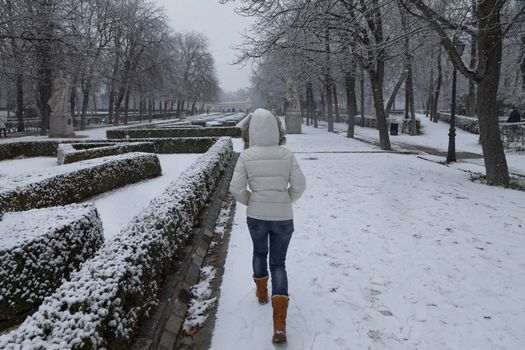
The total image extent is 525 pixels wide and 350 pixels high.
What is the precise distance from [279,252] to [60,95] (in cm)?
2363

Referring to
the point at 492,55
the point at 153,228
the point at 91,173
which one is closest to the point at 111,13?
the point at 91,173

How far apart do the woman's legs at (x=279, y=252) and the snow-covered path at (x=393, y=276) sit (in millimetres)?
466

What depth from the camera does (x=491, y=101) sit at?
28.8 ft

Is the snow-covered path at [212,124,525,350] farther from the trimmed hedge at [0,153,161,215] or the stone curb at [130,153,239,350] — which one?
the trimmed hedge at [0,153,161,215]

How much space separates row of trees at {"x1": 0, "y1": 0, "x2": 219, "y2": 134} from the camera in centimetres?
1405

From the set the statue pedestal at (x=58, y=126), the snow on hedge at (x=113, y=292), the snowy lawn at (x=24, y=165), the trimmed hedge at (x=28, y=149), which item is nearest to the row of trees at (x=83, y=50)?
the statue pedestal at (x=58, y=126)

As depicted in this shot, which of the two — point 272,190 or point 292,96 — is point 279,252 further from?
point 292,96

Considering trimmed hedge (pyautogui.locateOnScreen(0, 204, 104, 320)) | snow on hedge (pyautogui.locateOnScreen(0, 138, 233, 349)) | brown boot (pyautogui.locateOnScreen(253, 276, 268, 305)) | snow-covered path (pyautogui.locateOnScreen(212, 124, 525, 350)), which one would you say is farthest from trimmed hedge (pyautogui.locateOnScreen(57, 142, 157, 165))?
brown boot (pyautogui.locateOnScreen(253, 276, 268, 305))

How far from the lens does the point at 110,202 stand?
24.7ft

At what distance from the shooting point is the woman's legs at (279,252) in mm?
3064

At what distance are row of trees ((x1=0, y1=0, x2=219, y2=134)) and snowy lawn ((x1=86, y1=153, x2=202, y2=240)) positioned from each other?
26.6ft

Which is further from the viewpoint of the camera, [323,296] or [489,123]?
[489,123]

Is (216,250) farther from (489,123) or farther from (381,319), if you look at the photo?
(489,123)

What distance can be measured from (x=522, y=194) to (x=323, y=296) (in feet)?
21.7
